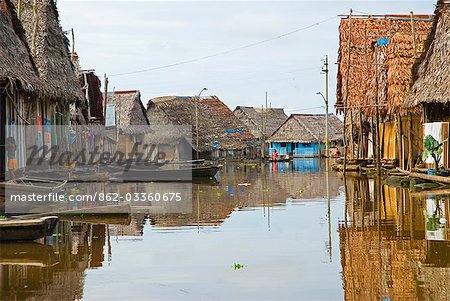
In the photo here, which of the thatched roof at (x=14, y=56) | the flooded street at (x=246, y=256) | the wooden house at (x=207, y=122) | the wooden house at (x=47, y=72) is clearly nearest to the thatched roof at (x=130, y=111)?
the wooden house at (x=207, y=122)

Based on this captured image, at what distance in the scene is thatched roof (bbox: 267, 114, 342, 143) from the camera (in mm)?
74438

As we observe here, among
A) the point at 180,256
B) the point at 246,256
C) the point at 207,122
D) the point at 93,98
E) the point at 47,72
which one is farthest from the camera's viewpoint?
the point at 207,122

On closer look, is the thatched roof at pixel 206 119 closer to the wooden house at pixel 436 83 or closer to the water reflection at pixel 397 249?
the wooden house at pixel 436 83

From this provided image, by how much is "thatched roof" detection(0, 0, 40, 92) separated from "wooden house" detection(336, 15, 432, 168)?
1266cm

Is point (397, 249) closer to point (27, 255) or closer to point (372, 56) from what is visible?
point (27, 255)

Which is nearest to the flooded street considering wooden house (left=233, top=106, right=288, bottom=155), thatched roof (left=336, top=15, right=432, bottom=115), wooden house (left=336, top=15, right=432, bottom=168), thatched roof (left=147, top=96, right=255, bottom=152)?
wooden house (left=336, top=15, right=432, bottom=168)

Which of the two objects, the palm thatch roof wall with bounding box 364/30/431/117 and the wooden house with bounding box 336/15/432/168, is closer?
the palm thatch roof wall with bounding box 364/30/431/117

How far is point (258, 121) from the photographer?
7981cm

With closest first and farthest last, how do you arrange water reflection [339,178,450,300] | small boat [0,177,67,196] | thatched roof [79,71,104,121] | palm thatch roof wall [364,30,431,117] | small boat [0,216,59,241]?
water reflection [339,178,450,300], small boat [0,216,59,241], small boat [0,177,67,196], palm thatch roof wall [364,30,431,117], thatched roof [79,71,104,121]

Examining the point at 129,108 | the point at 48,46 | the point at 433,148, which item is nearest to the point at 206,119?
the point at 129,108

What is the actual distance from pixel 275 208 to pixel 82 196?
17.6ft

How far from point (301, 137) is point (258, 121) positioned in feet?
22.5

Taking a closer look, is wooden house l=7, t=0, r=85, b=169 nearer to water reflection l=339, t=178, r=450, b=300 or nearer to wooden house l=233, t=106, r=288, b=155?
water reflection l=339, t=178, r=450, b=300

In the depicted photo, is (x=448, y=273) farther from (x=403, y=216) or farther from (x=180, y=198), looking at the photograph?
(x=180, y=198)
